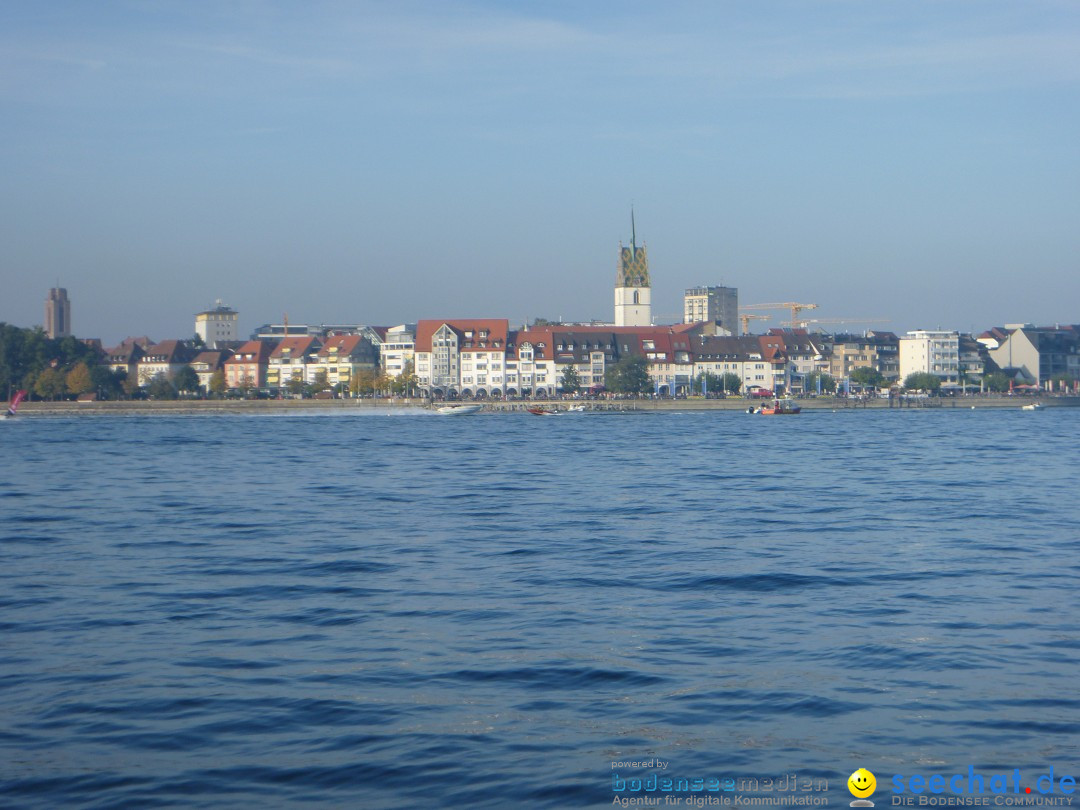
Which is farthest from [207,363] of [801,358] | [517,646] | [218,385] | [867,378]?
[517,646]

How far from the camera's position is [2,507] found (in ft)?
71.3

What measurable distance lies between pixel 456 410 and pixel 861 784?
285 feet

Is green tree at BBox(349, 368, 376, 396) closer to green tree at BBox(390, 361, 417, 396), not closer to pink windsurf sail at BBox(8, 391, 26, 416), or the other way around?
green tree at BBox(390, 361, 417, 396)

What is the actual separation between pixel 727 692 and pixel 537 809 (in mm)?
2278

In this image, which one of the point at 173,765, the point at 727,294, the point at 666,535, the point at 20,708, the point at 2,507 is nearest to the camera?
the point at 173,765

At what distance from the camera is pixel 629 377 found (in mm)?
106312

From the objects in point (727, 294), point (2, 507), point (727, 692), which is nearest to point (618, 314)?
A: point (727, 294)

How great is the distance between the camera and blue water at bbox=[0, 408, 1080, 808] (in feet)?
22.7

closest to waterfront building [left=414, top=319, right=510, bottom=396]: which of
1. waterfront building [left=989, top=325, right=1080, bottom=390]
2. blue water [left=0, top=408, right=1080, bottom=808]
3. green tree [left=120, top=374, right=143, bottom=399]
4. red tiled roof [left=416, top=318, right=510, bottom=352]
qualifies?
red tiled roof [left=416, top=318, right=510, bottom=352]

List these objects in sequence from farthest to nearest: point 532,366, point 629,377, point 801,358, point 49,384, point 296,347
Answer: point 296,347 → point 801,358 → point 532,366 → point 629,377 → point 49,384

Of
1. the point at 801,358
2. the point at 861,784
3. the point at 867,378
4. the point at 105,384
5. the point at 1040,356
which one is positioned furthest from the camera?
the point at 1040,356

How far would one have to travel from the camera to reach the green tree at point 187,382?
11425cm

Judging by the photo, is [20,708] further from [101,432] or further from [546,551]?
[101,432]

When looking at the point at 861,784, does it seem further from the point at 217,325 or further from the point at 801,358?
the point at 217,325
